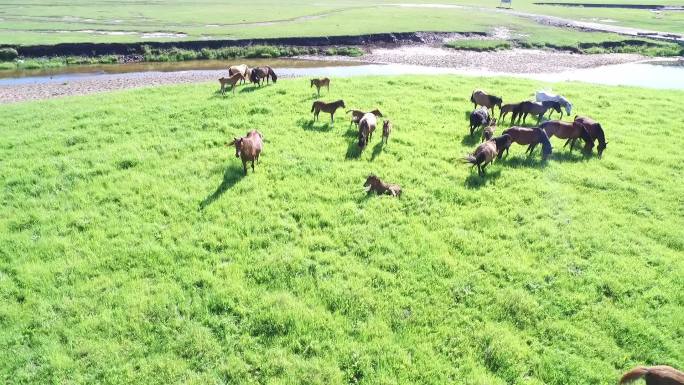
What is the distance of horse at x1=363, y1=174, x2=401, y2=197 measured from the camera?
1288 centimetres

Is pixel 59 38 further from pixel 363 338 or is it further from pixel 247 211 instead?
pixel 363 338

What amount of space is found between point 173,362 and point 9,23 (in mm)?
71625

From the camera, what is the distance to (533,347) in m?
8.16

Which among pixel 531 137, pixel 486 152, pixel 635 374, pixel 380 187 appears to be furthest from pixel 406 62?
pixel 635 374

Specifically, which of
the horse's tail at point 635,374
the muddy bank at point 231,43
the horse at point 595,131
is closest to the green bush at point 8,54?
the muddy bank at point 231,43

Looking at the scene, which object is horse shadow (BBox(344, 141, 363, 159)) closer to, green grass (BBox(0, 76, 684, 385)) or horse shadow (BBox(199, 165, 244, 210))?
green grass (BBox(0, 76, 684, 385))

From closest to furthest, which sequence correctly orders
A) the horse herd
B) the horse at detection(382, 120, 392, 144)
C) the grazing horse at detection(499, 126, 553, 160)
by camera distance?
1. the horse herd
2. the grazing horse at detection(499, 126, 553, 160)
3. the horse at detection(382, 120, 392, 144)

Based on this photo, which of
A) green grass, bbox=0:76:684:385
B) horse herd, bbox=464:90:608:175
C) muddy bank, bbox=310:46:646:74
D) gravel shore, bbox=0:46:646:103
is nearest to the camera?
green grass, bbox=0:76:684:385

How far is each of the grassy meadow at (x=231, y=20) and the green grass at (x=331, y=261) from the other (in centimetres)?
4316

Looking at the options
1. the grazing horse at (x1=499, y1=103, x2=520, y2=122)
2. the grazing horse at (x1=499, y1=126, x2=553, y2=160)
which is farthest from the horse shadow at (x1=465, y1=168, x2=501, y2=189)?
the grazing horse at (x1=499, y1=103, x2=520, y2=122)

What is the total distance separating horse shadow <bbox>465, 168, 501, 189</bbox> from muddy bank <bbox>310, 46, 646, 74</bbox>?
102 ft

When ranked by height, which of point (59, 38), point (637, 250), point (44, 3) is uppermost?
point (44, 3)

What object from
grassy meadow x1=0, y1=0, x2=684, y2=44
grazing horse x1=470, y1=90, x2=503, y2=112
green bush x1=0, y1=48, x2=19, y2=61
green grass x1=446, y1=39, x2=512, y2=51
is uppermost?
grassy meadow x1=0, y1=0, x2=684, y2=44

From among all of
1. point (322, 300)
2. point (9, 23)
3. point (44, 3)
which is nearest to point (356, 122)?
point (322, 300)
